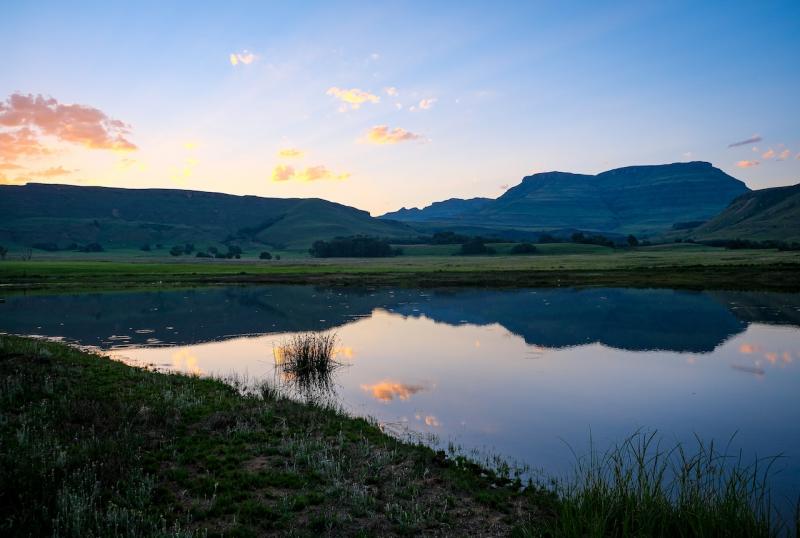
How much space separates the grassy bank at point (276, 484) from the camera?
325 inches

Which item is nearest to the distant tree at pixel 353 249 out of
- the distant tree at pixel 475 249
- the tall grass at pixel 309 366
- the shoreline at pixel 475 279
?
the distant tree at pixel 475 249

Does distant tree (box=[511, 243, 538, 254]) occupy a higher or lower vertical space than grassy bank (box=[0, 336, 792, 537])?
higher

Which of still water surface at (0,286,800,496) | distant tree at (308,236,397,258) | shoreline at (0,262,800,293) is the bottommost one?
still water surface at (0,286,800,496)

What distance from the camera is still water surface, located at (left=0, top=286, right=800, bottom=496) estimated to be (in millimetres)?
16219

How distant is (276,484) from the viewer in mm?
10734

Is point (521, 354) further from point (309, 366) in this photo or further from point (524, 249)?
point (524, 249)

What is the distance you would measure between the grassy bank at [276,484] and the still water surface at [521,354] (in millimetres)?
2685

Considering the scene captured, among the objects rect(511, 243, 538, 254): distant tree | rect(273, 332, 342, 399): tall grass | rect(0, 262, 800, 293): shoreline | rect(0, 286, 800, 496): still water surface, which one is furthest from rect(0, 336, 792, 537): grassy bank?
rect(511, 243, 538, 254): distant tree

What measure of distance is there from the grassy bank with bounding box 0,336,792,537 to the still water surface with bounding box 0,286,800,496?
8.81 ft

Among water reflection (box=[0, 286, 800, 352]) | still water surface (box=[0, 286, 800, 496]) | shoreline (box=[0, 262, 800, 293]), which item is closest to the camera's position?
still water surface (box=[0, 286, 800, 496])

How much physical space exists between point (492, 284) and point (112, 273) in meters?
64.0

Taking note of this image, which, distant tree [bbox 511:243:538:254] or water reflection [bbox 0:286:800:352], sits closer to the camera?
water reflection [bbox 0:286:800:352]

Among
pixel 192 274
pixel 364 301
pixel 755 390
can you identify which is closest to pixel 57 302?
pixel 364 301

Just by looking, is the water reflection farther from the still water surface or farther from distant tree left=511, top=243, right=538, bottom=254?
distant tree left=511, top=243, right=538, bottom=254
